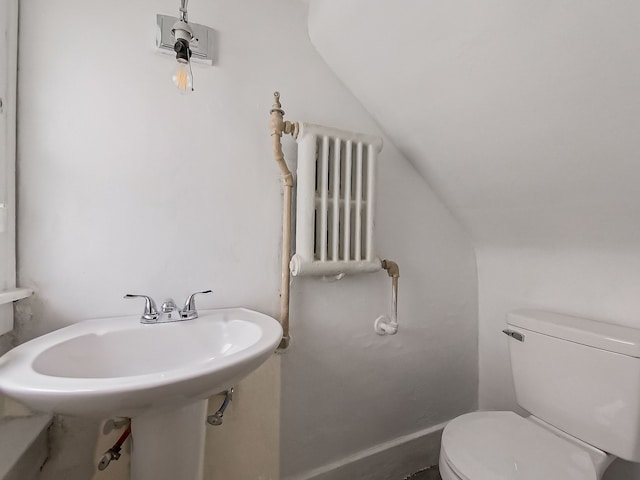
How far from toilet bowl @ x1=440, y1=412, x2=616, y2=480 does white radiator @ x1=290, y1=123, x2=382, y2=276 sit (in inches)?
24.1

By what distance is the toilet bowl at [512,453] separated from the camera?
78 centimetres

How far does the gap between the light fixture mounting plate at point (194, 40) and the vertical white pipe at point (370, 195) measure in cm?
64

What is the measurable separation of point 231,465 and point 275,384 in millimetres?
279

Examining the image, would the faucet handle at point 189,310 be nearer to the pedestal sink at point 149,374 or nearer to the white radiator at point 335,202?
the pedestal sink at point 149,374

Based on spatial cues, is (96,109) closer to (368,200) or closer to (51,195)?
(51,195)

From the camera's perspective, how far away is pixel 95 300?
0.85 meters

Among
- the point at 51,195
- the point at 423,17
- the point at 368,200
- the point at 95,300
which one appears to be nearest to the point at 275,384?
the point at 95,300

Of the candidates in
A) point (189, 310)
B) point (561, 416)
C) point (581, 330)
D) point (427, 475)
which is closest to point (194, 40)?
point (189, 310)

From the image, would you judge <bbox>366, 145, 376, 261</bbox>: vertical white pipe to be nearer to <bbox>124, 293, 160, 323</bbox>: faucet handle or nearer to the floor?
<bbox>124, 293, 160, 323</bbox>: faucet handle

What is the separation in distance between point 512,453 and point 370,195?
2.99 feet

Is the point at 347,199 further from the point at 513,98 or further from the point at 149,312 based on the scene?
the point at 149,312

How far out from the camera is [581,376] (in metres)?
0.96

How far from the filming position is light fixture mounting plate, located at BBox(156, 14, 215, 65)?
903mm

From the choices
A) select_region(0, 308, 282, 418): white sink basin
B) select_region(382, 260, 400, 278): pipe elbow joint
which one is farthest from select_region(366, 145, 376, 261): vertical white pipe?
select_region(0, 308, 282, 418): white sink basin
